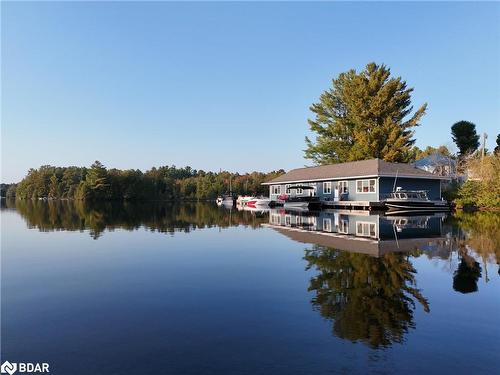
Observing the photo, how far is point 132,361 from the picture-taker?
4.88 meters

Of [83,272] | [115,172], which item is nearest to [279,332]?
[83,272]

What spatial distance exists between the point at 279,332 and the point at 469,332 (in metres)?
3.07

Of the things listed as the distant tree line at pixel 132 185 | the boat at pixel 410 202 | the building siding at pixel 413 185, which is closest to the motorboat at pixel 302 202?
the building siding at pixel 413 185

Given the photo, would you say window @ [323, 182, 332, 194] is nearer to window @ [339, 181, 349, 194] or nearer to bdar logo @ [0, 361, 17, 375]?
window @ [339, 181, 349, 194]

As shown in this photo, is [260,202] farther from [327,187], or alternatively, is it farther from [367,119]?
[367,119]

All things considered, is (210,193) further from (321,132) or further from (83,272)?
(83,272)

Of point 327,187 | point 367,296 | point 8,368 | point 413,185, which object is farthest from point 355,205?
point 8,368

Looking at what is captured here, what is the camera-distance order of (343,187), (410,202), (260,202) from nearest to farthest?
(410,202), (343,187), (260,202)

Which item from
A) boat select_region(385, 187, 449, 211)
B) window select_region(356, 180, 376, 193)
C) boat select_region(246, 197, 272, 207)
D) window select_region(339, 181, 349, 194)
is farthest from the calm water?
boat select_region(246, 197, 272, 207)

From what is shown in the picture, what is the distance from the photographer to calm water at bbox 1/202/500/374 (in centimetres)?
494

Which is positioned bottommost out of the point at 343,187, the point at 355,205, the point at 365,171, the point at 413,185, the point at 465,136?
the point at 355,205

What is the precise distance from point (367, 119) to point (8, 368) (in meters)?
52.4

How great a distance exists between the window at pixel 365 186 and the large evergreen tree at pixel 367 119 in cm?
1215

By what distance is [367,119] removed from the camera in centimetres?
5188
